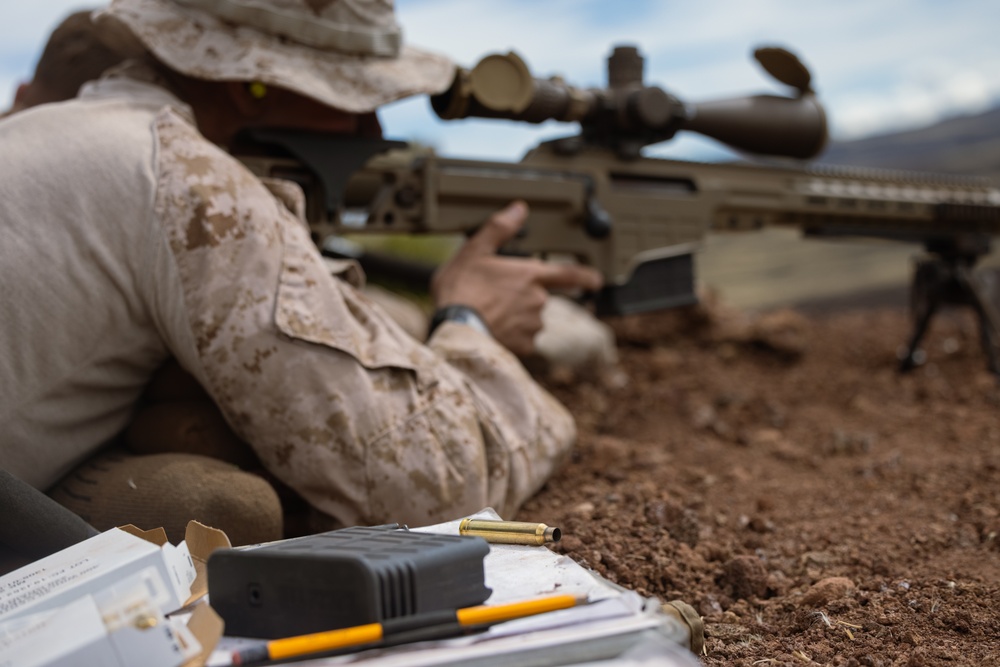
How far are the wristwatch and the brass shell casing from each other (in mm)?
1265

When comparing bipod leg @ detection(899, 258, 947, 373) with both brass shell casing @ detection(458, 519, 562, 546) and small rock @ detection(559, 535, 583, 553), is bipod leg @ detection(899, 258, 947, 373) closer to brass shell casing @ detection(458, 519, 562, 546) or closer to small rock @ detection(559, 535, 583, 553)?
small rock @ detection(559, 535, 583, 553)

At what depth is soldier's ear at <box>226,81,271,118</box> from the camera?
2490 millimetres

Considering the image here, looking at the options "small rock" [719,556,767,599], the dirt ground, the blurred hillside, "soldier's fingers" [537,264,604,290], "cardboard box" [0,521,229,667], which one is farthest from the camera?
the blurred hillside

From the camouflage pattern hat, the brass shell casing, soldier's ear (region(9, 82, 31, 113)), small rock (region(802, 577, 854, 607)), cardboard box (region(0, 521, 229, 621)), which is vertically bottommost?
small rock (region(802, 577, 854, 607))

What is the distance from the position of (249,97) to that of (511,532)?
1.55 metres

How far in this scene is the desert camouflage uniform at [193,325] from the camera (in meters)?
1.96

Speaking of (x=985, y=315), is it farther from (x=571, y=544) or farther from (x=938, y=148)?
(x=938, y=148)

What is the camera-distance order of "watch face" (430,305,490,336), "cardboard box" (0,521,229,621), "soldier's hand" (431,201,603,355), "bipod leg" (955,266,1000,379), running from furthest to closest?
"bipod leg" (955,266,1000,379) → "soldier's hand" (431,201,603,355) → "watch face" (430,305,490,336) → "cardboard box" (0,521,229,621)

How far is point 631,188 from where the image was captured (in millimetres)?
3721

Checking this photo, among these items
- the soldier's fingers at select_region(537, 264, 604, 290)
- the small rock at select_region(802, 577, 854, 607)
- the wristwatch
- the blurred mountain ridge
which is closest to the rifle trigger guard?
the soldier's fingers at select_region(537, 264, 604, 290)

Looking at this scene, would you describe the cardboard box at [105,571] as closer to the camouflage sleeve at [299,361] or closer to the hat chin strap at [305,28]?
the camouflage sleeve at [299,361]

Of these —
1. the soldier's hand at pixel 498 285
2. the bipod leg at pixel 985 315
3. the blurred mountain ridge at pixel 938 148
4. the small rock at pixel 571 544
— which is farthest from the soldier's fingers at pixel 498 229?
the blurred mountain ridge at pixel 938 148

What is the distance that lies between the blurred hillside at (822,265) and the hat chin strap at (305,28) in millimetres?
3704

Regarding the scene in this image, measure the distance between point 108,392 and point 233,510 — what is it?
0.44 m
